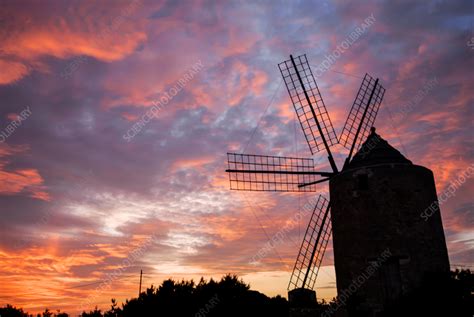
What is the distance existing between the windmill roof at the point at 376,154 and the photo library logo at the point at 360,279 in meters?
3.19

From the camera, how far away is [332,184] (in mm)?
15531

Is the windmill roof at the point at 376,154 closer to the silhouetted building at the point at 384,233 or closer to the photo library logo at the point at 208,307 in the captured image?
the silhouetted building at the point at 384,233

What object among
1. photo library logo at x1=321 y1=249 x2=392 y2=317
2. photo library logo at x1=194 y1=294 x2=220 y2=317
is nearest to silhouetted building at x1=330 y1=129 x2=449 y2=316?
photo library logo at x1=321 y1=249 x2=392 y2=317

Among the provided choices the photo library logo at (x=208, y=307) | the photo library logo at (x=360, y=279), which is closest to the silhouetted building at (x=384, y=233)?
the photo library logo at (x=360, y=279)

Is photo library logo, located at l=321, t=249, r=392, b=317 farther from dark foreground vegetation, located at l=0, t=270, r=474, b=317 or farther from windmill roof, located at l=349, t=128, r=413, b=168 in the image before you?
windmill roof, located at l=349, t=128, r=413, b=168

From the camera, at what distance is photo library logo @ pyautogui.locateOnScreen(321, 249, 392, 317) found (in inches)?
535

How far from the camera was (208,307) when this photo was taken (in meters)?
18.7

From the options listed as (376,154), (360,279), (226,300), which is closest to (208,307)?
(226,300)

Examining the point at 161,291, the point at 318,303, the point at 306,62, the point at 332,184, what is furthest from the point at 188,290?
the point at 306,62

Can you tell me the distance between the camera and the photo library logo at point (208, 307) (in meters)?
18.2

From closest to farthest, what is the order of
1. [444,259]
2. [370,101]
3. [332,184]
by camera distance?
[444,259]
[332,184]
[370,101]

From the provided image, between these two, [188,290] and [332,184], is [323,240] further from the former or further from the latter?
[188,290]

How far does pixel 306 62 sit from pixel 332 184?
646 centimetres

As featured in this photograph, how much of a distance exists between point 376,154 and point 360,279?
14.8 ft
